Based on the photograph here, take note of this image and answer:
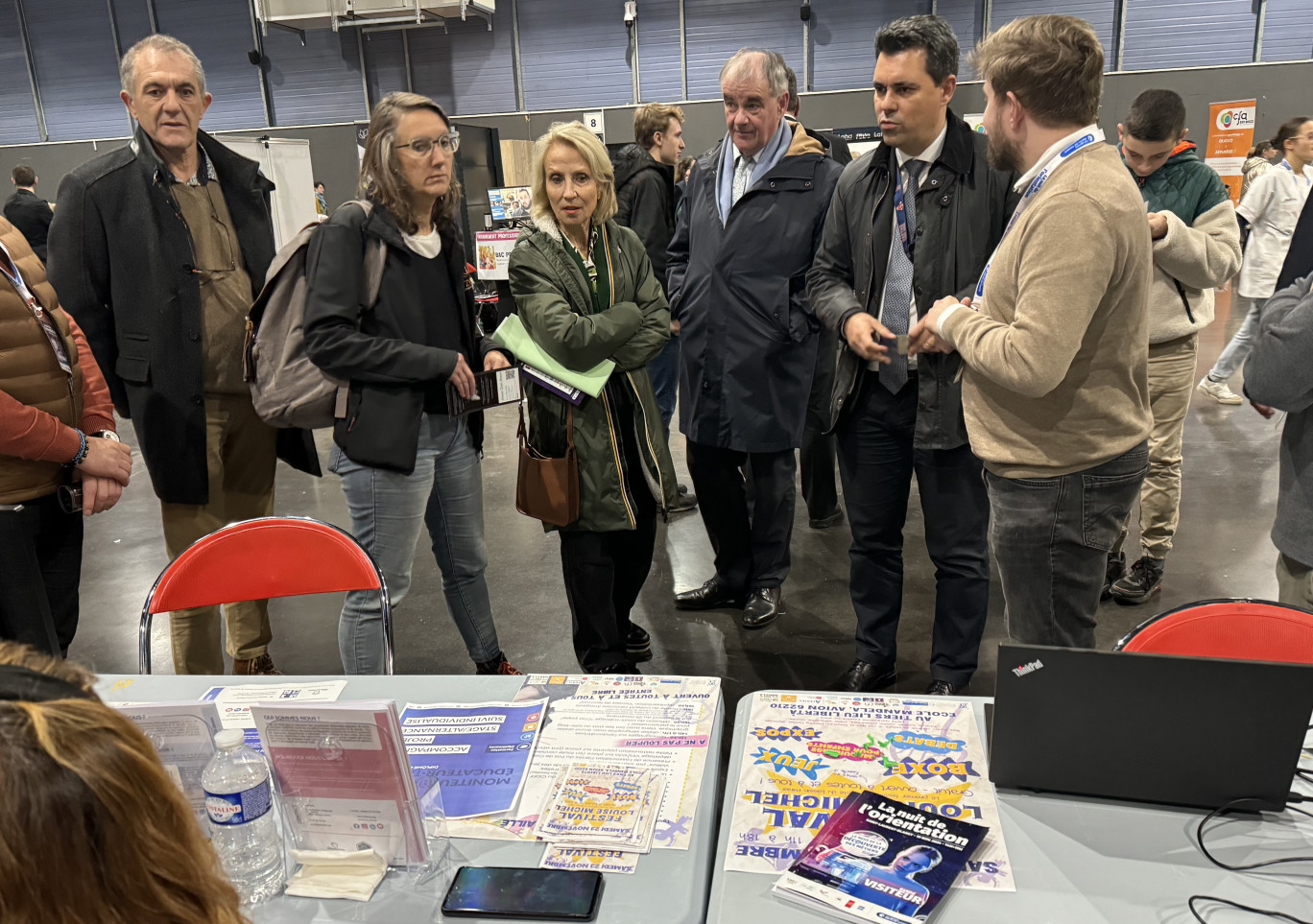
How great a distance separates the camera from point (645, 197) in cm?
424

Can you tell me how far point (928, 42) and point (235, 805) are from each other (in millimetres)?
2112

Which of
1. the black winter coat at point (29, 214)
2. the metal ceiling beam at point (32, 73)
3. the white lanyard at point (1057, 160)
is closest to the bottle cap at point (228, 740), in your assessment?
the white lanyard at point (1057, 160)

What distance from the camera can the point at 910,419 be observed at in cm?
234

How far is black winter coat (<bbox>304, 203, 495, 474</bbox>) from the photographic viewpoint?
213 cm

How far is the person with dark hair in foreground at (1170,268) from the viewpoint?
2717 mm

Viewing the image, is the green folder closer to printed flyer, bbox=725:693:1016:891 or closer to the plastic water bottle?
printed flyer, bbox=725:693:1016:891

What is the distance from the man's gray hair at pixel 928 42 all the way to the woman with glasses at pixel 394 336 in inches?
43.0

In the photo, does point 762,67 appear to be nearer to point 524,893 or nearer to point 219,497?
point 219,497

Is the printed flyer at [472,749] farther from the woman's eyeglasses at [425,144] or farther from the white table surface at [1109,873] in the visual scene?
the woman's eyeglasses at [425,144]

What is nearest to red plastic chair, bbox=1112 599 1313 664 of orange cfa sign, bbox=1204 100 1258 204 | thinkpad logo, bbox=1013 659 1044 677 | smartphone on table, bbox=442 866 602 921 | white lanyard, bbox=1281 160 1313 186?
thinkpad logo, bbox=1013 659 1044 677

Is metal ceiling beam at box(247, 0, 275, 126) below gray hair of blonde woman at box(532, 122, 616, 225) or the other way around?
the other way around

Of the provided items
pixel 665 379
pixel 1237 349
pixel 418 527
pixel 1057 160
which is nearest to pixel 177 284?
pixel 418 527

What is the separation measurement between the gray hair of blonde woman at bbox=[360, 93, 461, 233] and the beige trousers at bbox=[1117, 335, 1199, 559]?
2.41 metres

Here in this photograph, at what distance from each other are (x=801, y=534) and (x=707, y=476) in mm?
1119
